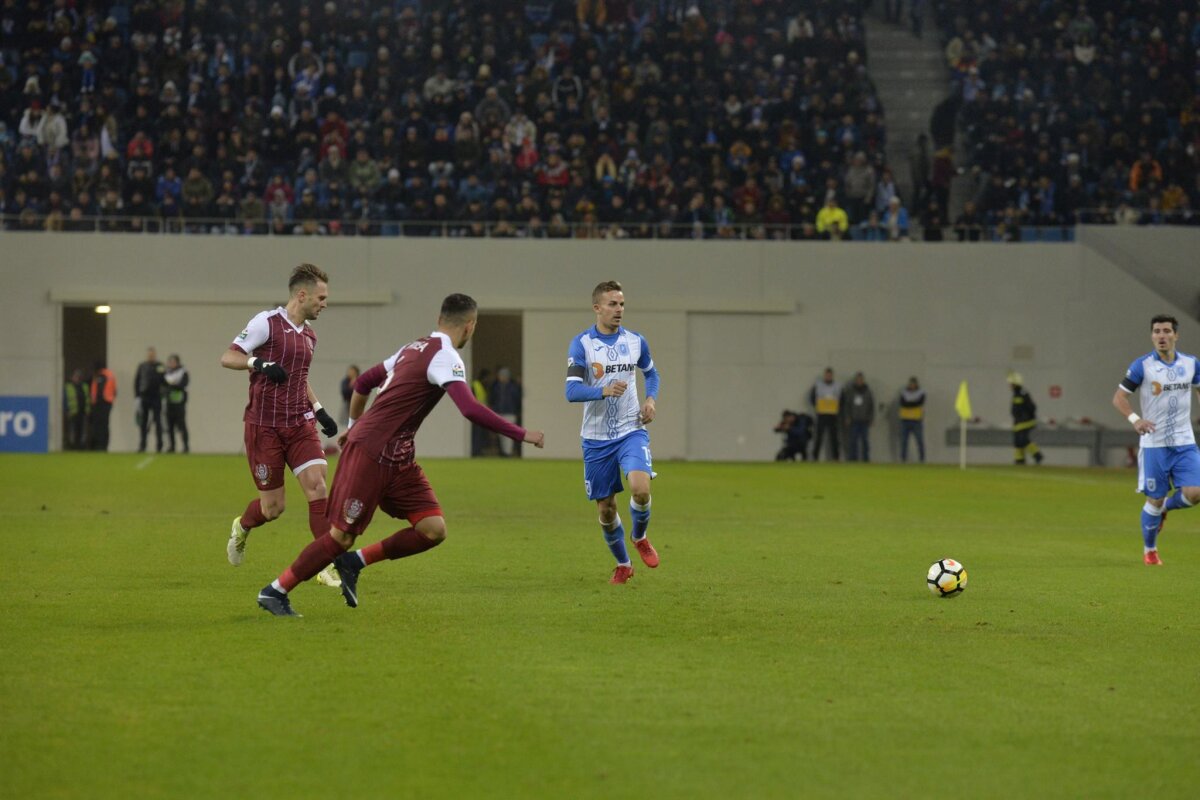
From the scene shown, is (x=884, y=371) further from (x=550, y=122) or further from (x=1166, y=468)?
(x=1166, y=468)

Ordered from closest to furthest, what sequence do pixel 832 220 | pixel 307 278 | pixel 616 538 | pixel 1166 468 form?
pixel 307 278
pixel 616 538
pixel 1166 468
pixel 832 220

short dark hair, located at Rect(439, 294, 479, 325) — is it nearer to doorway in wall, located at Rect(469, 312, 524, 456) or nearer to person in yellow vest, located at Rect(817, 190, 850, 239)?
person in yellow vest, located at Rect(817, 190, 850, 239)

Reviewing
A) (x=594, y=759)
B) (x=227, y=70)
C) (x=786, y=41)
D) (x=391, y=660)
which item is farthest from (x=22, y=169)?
(x=594, y=759)

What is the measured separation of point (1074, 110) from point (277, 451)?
29684mm

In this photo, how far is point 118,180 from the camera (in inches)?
1316

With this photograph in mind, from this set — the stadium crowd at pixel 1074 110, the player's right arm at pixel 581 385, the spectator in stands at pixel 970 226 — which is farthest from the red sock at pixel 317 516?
the stadium crowd at pixel 1074 110

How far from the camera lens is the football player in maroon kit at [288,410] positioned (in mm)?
10336

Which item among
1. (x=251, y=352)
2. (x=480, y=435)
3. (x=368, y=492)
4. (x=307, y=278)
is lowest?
(x=480, y=435)

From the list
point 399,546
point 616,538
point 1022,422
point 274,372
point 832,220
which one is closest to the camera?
point 399,546

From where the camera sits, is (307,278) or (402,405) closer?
(402,405)

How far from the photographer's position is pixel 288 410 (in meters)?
10.5

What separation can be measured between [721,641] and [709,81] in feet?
95.4

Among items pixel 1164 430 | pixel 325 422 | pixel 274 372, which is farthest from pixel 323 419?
pixel 1164 430

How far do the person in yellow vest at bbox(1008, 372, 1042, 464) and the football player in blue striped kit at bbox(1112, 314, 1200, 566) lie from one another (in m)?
18.5
